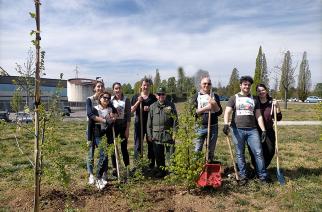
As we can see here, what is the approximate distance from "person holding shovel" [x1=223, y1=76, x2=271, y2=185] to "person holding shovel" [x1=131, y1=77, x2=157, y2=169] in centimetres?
155

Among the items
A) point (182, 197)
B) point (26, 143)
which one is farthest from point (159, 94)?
point (26, 143)

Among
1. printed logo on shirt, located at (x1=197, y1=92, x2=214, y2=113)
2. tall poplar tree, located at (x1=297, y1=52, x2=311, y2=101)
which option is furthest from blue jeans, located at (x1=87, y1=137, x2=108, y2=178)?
tall poplar tree, located at (x1=297, y1=52, x2=311, y2=101)

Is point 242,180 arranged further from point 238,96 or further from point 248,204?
point 238,96

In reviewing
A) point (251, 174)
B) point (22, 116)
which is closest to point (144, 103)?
point (251, 174)

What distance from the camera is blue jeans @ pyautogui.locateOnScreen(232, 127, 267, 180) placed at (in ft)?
19.9

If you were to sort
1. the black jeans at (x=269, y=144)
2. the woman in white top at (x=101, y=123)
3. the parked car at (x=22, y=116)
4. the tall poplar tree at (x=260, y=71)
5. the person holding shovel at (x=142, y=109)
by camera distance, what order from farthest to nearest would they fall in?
the tall poplar tree at (x=260, y=71)
the person holding shovel at (x=142, y=109)
the black jeans at (x=269, y=144)
the woman in white top at (x=101, y=123)
the parked car at (x=22, y=116)

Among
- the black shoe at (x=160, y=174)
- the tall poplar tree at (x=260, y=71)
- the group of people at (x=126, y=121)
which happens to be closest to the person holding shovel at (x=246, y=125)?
the group of people at (x=126, y=121)

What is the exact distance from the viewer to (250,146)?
6195 mm

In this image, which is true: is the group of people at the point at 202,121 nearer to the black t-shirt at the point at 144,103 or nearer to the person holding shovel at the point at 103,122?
the person holding shovel at the point at 103,122

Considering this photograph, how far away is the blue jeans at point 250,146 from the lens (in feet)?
19.9

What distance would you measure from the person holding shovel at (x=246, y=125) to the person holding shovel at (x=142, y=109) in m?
1.55

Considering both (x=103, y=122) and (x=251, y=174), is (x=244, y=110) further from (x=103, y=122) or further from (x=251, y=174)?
(x=103, y=122)

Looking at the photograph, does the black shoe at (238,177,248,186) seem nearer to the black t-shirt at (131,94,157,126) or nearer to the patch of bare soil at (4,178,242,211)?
the patch of bare soil at (4,178,242,211)

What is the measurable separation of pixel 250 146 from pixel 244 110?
0.68m
